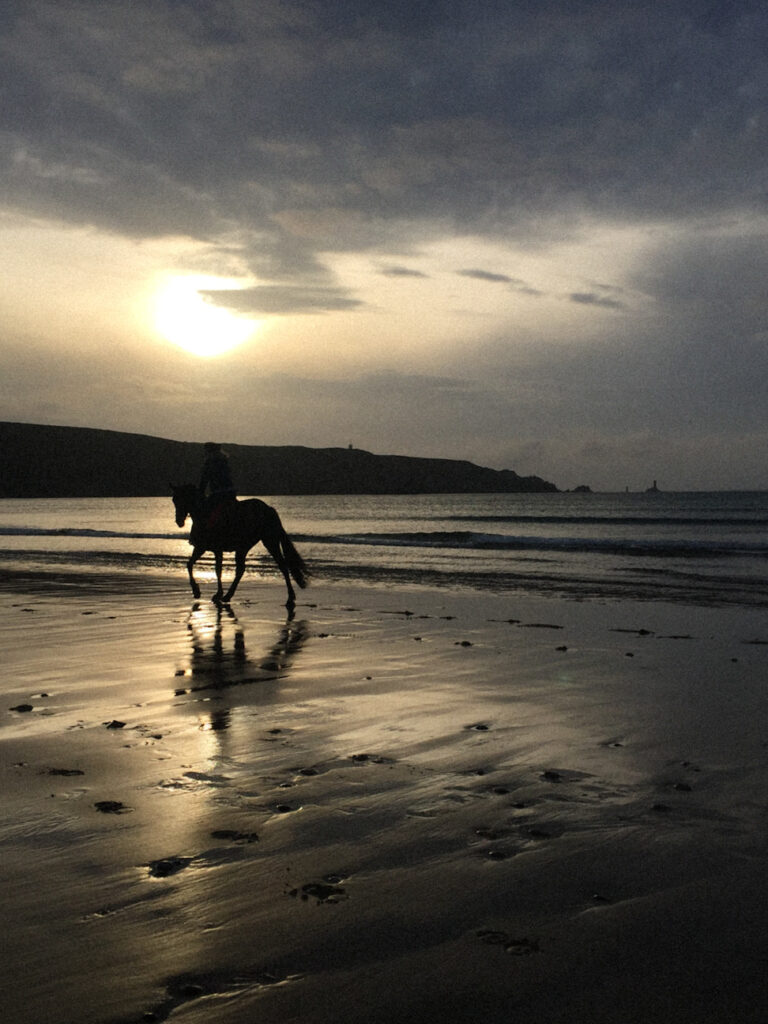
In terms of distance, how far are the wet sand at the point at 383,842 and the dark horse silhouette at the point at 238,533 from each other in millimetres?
4927

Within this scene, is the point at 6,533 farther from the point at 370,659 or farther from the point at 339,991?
Answer: the point at 339,991

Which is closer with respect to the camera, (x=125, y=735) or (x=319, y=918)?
(x=319, y=918)

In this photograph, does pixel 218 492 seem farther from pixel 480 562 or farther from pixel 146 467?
pixel 146 467

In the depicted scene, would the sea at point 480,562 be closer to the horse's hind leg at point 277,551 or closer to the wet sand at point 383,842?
the horse's hind leg at point 277,551

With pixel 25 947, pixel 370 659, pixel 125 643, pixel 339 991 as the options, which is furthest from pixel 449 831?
pixel 125 643

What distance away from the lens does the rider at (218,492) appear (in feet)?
42.8

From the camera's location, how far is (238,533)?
43.1 ft

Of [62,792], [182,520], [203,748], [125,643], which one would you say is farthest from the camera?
[182,520]

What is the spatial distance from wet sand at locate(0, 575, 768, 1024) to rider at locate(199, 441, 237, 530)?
16.1 ft

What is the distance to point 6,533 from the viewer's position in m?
37.9

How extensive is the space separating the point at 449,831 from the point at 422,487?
637 ft

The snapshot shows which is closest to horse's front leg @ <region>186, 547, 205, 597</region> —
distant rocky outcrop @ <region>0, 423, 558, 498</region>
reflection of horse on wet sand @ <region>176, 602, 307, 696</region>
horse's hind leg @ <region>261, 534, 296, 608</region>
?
horse's hind leg @ <region>261, 534, 296, 608</region>

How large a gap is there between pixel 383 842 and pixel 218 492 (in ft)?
32.1

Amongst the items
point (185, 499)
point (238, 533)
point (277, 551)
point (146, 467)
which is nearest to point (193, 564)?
point (185, 499)
